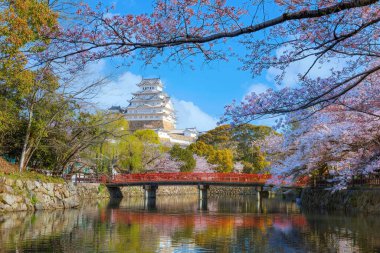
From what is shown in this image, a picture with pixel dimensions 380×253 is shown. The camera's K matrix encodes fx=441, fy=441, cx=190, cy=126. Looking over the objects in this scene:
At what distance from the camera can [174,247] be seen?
888cm

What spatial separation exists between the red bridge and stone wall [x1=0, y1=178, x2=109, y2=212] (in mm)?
9628

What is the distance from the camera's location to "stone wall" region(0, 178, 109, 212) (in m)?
15.8

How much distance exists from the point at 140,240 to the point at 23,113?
38.4ft

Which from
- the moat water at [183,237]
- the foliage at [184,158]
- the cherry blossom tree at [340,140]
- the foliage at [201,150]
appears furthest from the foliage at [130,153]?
the moat water at [183,237]

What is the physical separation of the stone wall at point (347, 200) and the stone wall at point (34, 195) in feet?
39.8

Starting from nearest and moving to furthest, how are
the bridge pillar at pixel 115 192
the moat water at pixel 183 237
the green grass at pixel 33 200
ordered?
the moat water at pixel 183 237 < the green grass at pixel 33 200 < the bridge pillar at pixel 115 192

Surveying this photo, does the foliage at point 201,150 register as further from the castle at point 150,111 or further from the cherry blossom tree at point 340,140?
the cherry blossom tree at point 340,140

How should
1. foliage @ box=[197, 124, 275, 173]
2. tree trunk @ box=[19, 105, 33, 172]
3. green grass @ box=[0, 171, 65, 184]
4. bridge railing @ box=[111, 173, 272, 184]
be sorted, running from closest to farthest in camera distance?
green grass @ box=[0, 171, 65, 184]
tree trunk @ box=[19, 105, 33, 172]
bridge railing @ box=[111, 173, 272, 184]
foliage @ box=[197, 124, 275, 173]

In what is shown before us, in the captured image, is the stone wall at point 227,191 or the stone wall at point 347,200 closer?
the stone wall at point 347,200

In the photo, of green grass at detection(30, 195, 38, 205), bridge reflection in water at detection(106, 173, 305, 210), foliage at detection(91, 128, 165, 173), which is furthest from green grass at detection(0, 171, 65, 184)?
bridge reflection in water at detection(106, 173, 305, 210)

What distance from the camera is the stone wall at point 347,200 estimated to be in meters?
17.4

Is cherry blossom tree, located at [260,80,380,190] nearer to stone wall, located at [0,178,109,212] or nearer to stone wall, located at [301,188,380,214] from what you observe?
stone wall, located at [301,188,380,214]

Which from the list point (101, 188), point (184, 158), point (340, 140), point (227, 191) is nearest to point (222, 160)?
point (227, 191)

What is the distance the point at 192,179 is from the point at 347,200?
1364 cm
